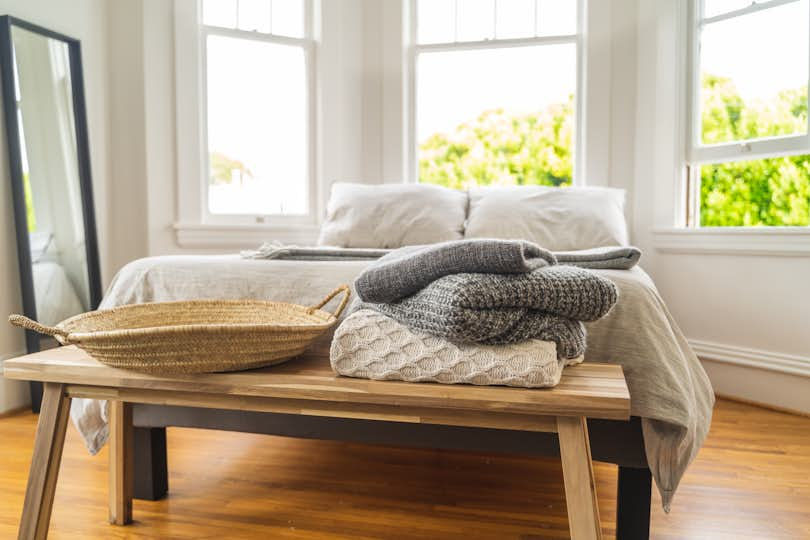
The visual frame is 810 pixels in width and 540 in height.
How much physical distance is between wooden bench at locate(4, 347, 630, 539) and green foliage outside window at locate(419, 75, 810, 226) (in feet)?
6.55

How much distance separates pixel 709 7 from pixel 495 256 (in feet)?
8.25

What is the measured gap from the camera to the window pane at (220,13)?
331 cm

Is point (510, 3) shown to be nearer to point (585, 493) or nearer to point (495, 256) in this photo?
point (495, 256)

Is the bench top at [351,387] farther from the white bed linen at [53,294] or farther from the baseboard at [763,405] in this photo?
the baseboard at [763,405]

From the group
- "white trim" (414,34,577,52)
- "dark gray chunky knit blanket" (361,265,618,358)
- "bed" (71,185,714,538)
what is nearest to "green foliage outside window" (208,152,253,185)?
"white trim" (414,34,577,52)

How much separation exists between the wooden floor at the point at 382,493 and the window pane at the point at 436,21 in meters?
2.39

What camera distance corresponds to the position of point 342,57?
11.2ft

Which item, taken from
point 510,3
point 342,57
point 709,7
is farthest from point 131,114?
point 709,7

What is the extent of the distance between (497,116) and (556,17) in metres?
0.59

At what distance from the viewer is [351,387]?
110 centimetres

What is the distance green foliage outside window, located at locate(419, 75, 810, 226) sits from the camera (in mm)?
2662

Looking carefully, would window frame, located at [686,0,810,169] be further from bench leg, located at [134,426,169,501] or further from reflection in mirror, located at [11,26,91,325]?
reflection in mirror, located at [11,26,91,325]

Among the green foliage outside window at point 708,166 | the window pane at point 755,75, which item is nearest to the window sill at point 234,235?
the green foliage outside window at point 708,166

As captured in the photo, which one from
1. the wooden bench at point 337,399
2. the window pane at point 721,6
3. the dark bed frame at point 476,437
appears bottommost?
the dark bed frame at point 476,437
